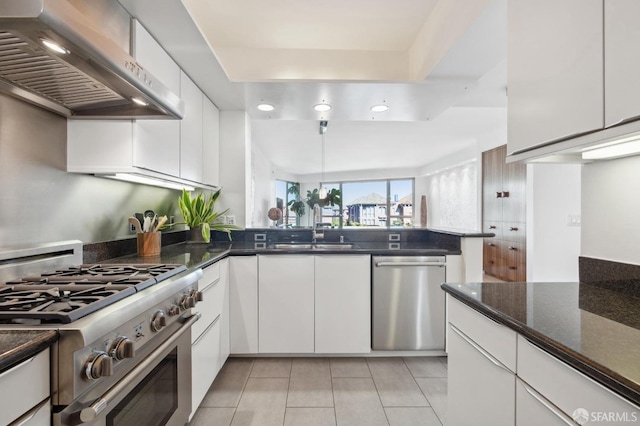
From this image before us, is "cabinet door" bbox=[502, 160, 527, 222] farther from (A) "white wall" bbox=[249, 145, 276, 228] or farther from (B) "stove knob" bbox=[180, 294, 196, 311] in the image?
(B) "stove knob" bbox=[180, 294, 196, 311]

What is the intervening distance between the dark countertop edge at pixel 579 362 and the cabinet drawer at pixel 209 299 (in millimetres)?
1513

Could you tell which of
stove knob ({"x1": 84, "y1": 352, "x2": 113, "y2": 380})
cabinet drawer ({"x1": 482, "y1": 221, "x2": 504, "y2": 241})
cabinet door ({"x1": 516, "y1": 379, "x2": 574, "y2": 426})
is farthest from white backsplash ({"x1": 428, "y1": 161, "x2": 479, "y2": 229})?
stove knob ({"x1": 84, "y1": 352, "x2": 113, "y2": 380})

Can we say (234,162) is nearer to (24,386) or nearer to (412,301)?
(412,301)

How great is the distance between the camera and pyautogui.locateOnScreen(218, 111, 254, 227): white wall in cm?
307

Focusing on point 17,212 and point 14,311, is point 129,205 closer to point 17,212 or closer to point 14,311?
point 17,212

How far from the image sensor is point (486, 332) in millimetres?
1089

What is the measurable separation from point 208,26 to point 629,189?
255 cm

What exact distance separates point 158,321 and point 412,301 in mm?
1945

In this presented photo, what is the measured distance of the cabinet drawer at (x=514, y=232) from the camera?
4.82 metres

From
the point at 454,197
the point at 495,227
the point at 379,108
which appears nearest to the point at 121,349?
the point at 379,108

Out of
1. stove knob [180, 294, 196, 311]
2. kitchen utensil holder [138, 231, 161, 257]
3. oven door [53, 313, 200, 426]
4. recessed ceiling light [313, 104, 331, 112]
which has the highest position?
recessed ceiling light [313, 104, 331, 112]

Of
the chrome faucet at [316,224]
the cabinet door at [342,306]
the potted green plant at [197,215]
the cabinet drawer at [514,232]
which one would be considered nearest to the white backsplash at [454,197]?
the cabinet drawer at [514,232]

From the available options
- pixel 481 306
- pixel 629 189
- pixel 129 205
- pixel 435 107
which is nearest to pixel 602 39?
pixel 629 189

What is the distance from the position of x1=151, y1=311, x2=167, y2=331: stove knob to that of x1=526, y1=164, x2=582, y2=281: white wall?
5050mm
